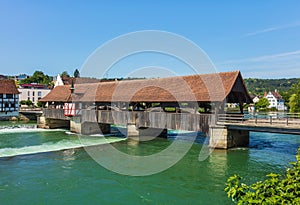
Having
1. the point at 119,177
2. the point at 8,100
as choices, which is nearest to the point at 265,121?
the point at 119,177

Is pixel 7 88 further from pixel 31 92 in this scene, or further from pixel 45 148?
pixel 45 148

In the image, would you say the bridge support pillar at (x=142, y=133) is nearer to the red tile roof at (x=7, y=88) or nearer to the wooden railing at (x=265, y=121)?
the wooden railing at (x=265, y=121)

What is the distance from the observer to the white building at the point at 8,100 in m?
41.6

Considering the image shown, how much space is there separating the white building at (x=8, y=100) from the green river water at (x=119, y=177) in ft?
87.2

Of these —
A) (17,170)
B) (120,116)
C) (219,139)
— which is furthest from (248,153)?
(17,170)

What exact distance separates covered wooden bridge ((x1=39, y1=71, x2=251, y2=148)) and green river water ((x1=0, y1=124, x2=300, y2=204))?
2383 millimetres

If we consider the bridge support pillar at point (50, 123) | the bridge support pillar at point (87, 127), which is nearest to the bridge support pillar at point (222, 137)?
the bridge support pillar at point (87, 127)

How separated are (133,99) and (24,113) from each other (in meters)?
29.0

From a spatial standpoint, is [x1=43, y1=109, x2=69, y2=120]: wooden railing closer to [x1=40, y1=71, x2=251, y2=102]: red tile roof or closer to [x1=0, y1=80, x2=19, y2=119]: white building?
[x1=40, y1=71, x2=251, y2=102]: red tile roof

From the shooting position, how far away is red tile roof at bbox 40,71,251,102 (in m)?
17.4

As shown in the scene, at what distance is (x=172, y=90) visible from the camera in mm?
19969

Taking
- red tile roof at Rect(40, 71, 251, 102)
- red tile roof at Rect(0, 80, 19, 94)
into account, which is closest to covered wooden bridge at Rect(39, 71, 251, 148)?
red tile roof at Rect(40, 71, 251, 102)

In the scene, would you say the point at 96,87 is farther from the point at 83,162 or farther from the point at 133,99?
the point at 83,162

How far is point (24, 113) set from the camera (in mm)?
43219
